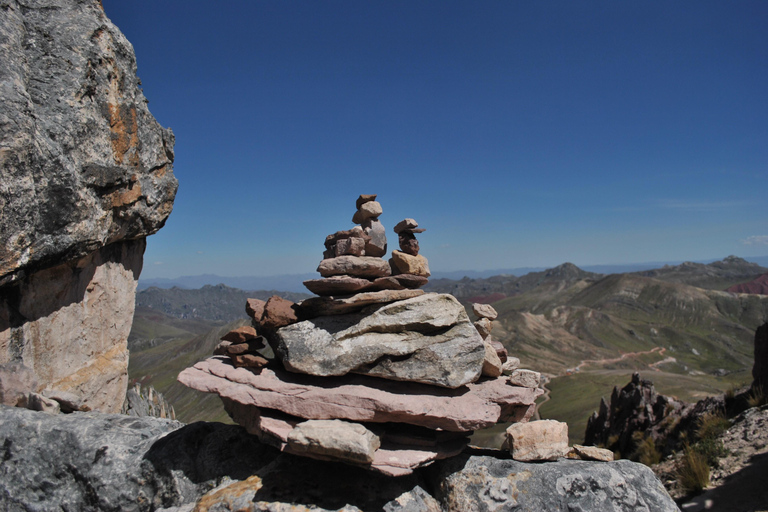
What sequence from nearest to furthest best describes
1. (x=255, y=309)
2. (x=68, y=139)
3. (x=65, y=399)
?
(x=255, y=309) < (x=65, y=399) < (x=68, y=139)

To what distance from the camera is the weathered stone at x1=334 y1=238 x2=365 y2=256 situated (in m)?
11.4

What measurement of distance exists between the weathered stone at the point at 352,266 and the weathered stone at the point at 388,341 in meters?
1.06

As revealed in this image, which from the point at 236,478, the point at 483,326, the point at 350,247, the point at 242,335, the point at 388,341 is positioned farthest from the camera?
the point at 483,326

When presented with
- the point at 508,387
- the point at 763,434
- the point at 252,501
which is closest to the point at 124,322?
the point at 252,501

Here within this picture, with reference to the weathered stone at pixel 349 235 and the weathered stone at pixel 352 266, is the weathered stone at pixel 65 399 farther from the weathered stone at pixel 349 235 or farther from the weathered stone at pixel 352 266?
the weathered stone at pixel 349 235

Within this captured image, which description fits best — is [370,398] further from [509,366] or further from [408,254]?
[509,366]

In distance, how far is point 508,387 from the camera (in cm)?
1063

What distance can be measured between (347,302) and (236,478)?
15.9 feet

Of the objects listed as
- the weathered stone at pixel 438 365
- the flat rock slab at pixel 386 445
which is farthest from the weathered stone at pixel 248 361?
the weathered stone at pixel 438 365

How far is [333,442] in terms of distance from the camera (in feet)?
27.1

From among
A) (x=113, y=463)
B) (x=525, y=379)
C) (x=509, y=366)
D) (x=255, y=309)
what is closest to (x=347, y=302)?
(x=255, y=309)

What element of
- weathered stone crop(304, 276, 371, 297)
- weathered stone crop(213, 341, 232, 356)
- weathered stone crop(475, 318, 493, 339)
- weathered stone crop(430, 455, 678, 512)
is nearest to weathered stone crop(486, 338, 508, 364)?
weathered stone crop(475, 318, 493, 339)

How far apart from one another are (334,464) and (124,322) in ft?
39.7

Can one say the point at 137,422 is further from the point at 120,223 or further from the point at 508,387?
the point at 508,387
